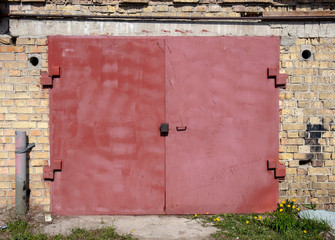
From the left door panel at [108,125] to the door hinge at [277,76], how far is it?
1427 mm

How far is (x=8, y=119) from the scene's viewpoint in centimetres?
388

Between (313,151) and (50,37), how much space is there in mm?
3816

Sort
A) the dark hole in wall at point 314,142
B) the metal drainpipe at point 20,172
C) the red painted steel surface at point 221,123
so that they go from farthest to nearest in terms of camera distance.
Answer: the dark hole in wall at point 314,142 < the red painted steel surface at point 221,123 < the metal drainpipe at point 20,172

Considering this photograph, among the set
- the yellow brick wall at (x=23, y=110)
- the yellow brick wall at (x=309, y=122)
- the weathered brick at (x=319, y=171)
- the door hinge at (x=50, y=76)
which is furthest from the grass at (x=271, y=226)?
the door hinge at (x=50, y=76)

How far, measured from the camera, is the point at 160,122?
3.86 metres

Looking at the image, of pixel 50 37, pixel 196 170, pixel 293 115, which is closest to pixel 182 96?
pixel 196 170

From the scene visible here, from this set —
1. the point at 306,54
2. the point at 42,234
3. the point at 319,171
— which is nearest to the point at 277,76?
the point at 306,54

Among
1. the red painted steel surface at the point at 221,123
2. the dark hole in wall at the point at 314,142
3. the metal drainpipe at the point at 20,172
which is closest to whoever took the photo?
the metal drainpipe at the point at 20,172

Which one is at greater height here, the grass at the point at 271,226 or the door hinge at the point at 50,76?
the door hinge at the point at 50,76

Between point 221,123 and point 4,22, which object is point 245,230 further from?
point 4,22

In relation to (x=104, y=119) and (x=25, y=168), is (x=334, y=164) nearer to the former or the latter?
(x=104, y=119)

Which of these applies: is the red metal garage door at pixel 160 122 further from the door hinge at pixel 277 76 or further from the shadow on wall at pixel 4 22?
the shadow on wall at pixel 4 22

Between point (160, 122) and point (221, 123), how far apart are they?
81cm

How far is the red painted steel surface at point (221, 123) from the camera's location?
3.85 m
